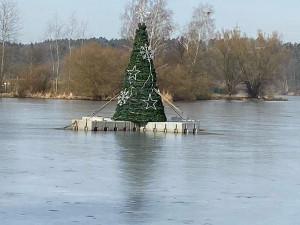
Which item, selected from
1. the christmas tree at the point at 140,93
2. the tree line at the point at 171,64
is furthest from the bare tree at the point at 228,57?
the christmas tree at the point at 140,93

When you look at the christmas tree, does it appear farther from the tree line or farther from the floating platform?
the tree line

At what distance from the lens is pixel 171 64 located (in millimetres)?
82062

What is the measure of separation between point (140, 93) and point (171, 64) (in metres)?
56.4

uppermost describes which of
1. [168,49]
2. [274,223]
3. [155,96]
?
[168,49]

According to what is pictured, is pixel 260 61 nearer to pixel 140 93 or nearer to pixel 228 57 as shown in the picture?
pixel 228 57

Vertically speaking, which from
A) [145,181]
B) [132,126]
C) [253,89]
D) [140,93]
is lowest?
[145,181]

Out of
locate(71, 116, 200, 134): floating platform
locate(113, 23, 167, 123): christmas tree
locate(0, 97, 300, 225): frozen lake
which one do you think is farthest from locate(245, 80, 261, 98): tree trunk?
locate(0, 97, 300, 225): frozen lake

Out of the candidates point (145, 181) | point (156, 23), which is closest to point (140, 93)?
point (145, 181)

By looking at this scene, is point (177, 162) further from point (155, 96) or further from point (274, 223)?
point (155, 96)

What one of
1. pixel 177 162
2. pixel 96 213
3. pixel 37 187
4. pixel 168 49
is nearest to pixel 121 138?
pixel 177 162

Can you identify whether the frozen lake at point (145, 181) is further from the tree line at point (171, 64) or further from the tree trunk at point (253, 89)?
the tree trunk at point (253, 89)

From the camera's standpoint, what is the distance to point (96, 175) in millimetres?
13664

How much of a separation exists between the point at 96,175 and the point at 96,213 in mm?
3813

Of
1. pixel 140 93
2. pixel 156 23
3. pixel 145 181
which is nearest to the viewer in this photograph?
pixel 145 181
